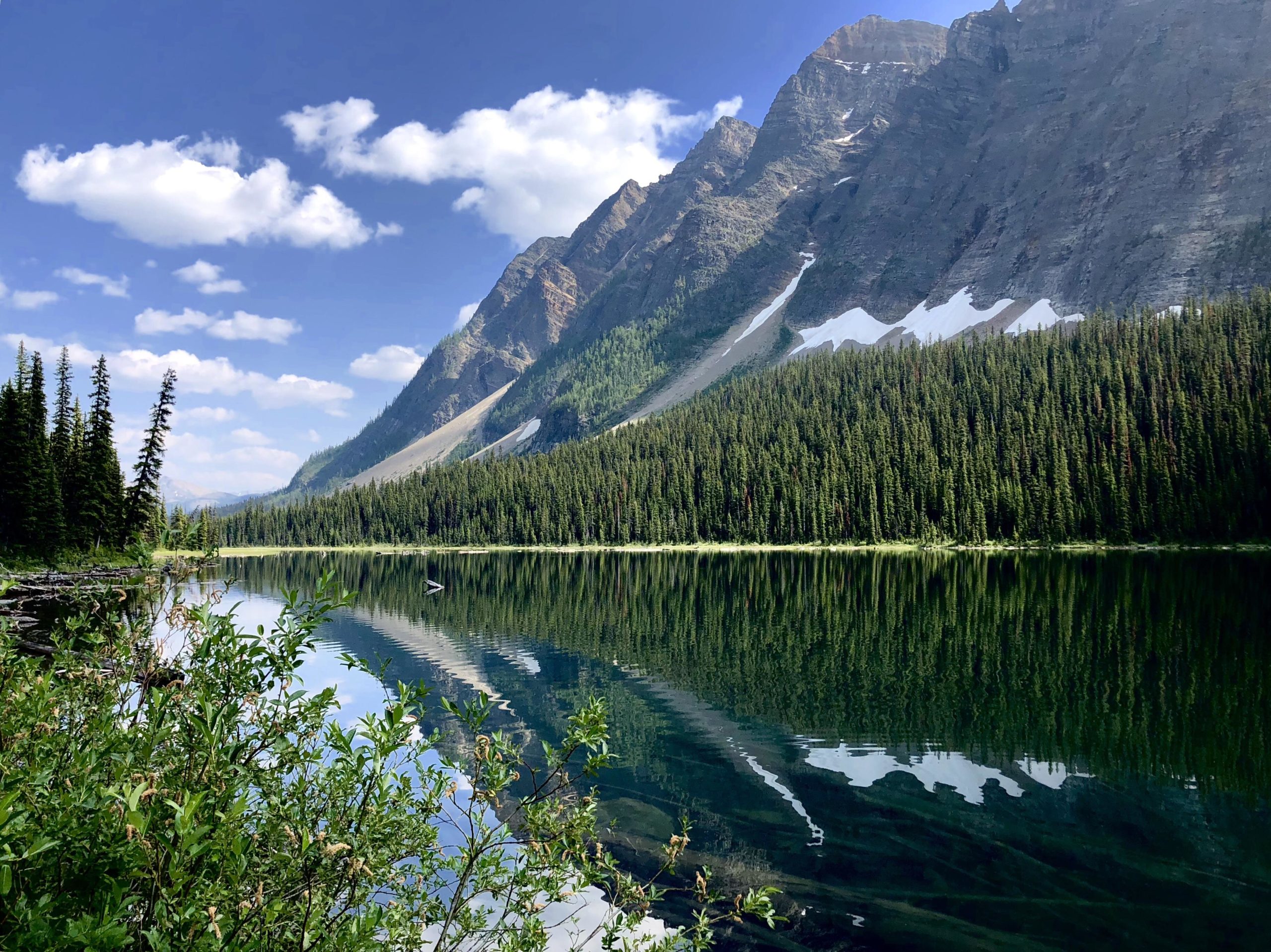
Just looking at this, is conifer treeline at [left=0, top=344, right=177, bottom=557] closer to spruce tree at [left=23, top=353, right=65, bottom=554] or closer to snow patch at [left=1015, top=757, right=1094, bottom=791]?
spruce tree at [left=23, top=353, right=65, bottom=554]

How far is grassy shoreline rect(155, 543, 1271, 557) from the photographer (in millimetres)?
103062

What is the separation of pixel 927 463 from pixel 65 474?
12296 cm

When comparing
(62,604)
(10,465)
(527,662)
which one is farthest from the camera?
(10,465)

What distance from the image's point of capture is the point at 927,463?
431 ft

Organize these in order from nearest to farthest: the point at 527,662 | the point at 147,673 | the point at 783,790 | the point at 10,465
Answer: the point at 147,673, the point at 783,790, the point at 527,662, the point at 10,465

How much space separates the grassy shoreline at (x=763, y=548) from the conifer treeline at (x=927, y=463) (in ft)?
7.38

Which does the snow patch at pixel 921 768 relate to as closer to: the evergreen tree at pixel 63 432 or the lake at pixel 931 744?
the lake at pixel 931 744

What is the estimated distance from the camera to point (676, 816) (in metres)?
18.0

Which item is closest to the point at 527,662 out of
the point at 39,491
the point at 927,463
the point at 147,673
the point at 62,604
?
the point at 62,604

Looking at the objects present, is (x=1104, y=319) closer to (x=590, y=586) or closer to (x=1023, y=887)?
(x=590, y=586)

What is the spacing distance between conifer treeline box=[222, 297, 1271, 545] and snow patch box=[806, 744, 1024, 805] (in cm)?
10800

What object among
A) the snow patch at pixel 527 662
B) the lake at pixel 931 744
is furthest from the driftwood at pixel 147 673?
the snow patch at pixel 527 662

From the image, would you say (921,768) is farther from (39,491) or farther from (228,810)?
(39,491)

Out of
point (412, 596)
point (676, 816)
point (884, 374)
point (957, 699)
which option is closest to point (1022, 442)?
point (884, 374)
